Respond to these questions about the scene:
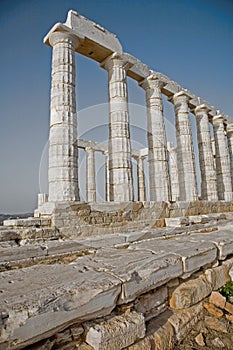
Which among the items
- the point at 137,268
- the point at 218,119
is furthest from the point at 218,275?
the point at 218,119

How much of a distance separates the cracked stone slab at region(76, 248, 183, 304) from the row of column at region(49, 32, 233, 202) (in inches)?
215

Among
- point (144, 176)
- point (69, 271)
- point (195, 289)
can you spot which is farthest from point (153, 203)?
point (144, 176)

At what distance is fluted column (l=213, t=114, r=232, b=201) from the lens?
17094mm

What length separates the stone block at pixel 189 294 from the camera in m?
3.03

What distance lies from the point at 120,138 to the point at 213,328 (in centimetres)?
859

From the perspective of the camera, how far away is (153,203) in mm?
9672

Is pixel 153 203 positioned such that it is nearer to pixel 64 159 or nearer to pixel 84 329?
pixel 64 159

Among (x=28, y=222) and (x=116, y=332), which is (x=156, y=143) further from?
(x=116, y=332)

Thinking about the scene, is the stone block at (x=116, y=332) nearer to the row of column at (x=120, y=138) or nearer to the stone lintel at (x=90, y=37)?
the row of column at (x=120, y=138)

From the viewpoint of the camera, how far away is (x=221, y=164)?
57.5ft

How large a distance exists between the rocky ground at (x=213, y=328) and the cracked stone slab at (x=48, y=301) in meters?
1.14

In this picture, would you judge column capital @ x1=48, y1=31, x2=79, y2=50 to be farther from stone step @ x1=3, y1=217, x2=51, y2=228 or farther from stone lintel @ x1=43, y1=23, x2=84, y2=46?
stone step @ x1=3, y1=217, x2=51, y2=228

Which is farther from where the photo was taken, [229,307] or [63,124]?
[63,124]

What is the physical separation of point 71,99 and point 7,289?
26.4 feet
